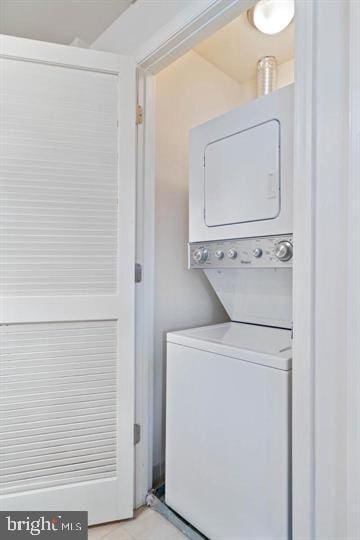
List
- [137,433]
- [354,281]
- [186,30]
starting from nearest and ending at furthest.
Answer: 1. [354,281]
2. [186,30]
3. [137,433]

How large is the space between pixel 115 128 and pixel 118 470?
1.66 meters

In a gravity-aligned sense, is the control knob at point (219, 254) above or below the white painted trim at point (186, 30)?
below

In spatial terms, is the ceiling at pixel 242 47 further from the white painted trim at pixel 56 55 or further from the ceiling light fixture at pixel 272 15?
the white painted trim at pixel 56 55

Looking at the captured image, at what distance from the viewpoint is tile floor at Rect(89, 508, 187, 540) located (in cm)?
164

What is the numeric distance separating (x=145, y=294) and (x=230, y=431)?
0.79 m

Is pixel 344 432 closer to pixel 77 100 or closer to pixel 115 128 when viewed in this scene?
pixel 115 128

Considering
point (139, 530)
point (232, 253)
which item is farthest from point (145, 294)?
point (139, 530)

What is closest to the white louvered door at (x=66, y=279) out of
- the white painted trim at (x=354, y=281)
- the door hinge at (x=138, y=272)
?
the door hinge at (x=138, y=272)

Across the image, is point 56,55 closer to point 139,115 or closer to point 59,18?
point 139,115

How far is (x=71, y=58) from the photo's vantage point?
167 cm

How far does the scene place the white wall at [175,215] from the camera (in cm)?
208

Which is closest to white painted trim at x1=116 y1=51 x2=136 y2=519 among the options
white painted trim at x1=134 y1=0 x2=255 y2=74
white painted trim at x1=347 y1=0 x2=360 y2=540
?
white painted trim at x1=134 y1=0 x2=255 y2=74

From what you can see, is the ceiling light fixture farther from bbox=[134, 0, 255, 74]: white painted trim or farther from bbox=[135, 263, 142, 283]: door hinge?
bbox=[135, 263, 142, 283]: door hinge

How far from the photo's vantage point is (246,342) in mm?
1527
